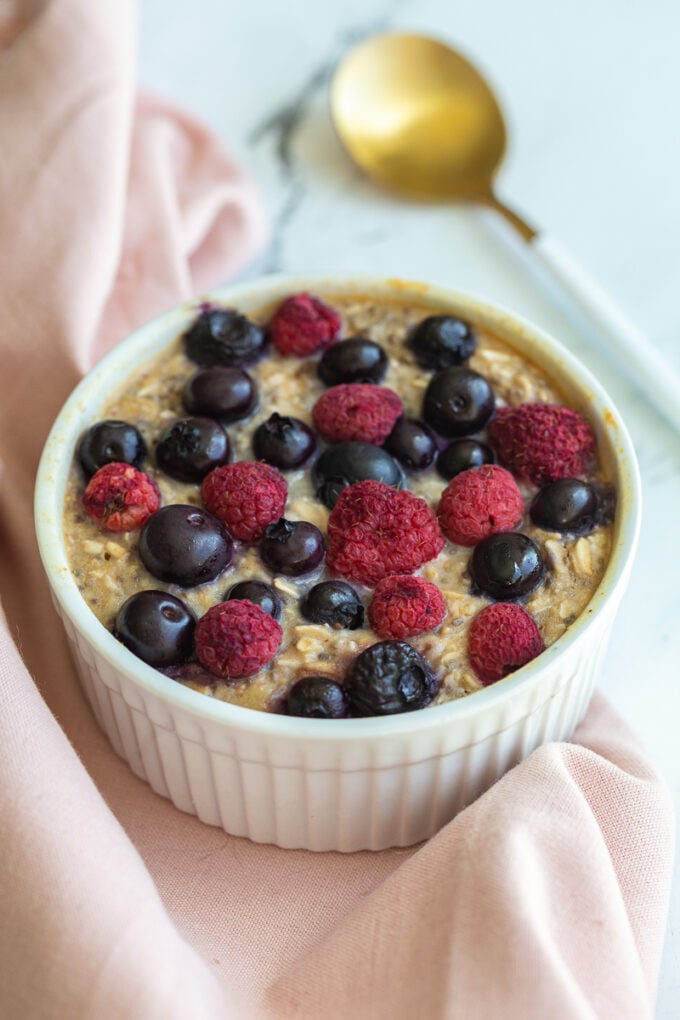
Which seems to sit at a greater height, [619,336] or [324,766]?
[619,336]

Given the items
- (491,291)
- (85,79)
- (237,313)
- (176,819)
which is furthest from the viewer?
(491,291)

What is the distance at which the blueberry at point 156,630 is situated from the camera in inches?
52.4

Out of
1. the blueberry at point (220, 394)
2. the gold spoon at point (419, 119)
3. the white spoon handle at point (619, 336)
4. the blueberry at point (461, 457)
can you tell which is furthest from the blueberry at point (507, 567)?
the gold spoon at point (419, 119)

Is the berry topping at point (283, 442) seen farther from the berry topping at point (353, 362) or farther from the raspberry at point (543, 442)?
the raspberry at point (543, 442)

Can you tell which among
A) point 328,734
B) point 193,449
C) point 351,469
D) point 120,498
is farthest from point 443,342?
point 328,734

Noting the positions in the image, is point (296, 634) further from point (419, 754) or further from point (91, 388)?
point (91, 388)

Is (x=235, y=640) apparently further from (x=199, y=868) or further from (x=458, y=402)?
(x=458, y=402)

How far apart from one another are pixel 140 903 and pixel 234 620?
287 millimetres

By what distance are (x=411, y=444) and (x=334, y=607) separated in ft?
0.82

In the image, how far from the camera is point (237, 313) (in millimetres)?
1666

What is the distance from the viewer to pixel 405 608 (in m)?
1.34

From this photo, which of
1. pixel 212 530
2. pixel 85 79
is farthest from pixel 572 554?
pixel 85 79

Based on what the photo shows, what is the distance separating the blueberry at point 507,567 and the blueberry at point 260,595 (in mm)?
219

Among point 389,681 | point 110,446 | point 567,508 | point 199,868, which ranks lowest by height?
point 199,868
